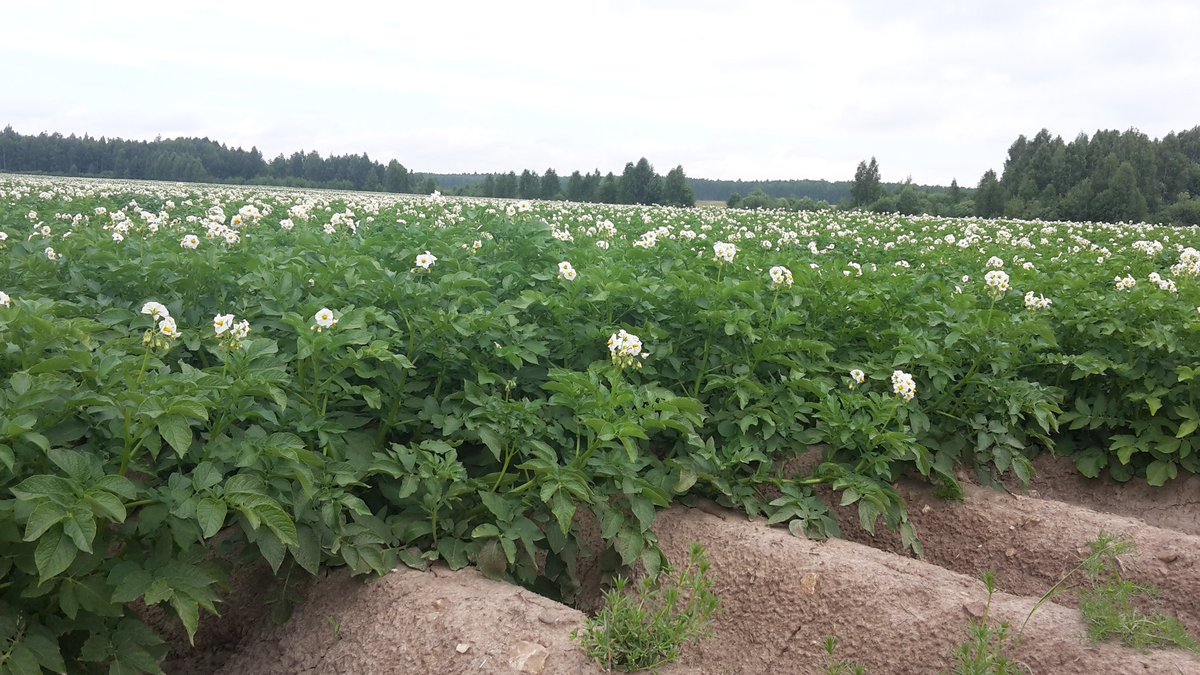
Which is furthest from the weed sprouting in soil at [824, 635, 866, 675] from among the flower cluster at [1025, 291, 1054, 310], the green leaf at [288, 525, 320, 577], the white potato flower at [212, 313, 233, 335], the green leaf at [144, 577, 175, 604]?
the flower cluster at [1025, 291, 1054, 310]

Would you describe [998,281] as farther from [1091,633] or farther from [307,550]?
[307,550]

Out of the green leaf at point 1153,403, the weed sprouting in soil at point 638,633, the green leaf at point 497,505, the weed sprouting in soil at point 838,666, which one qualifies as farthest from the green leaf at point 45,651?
the green leaf at point 1153,403

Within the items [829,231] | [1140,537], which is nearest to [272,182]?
[829,231]

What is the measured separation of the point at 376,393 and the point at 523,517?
0.88m

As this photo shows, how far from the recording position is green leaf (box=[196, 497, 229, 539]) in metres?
2.45

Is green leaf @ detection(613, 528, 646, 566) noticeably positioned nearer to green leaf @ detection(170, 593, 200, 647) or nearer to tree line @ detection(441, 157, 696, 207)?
green leaf @ detection(170, 593, 200, 647)

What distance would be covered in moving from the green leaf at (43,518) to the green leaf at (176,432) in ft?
1.12

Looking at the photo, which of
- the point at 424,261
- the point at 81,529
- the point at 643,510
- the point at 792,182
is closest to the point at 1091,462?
the point at 643,510

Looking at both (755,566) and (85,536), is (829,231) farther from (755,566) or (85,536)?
(85,536)

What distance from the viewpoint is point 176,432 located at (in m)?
2.49

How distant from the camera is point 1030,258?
32.8 feet

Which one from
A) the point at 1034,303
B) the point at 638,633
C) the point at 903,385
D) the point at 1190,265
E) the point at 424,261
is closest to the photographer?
the point at 638,633

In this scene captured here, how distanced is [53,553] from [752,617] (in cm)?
262

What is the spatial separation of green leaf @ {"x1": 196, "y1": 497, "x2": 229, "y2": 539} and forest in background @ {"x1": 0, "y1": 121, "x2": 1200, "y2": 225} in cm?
3758
